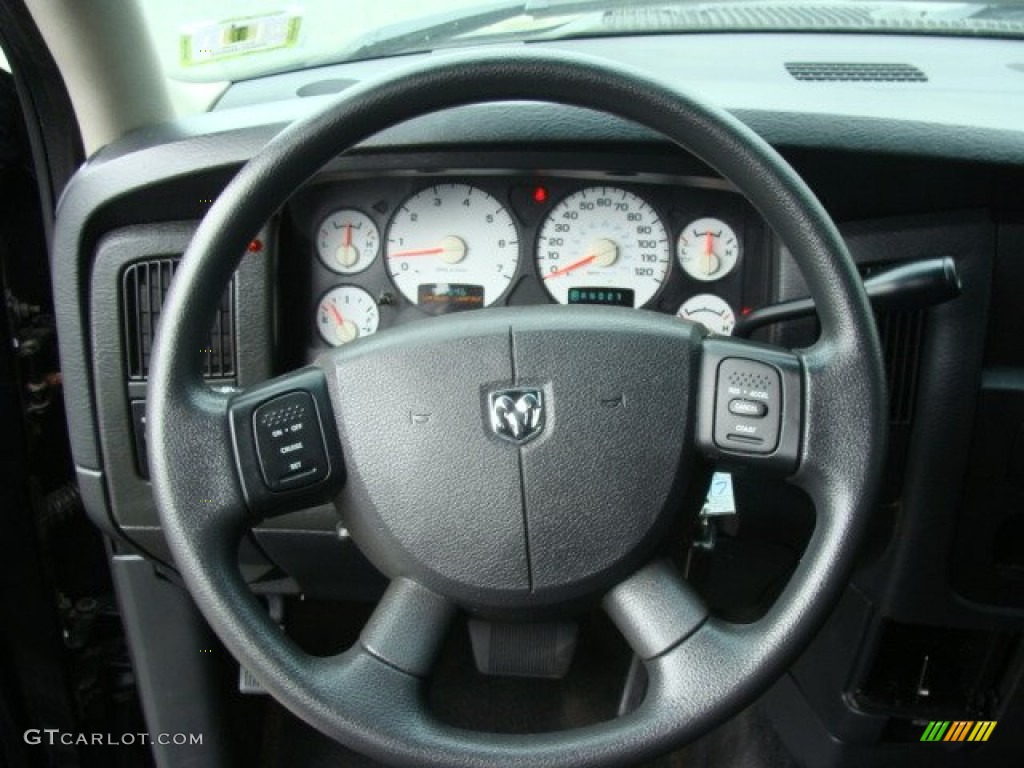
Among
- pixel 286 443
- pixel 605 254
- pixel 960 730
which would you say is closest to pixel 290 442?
pixel 286 443

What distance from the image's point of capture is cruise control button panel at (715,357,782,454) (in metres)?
1.04

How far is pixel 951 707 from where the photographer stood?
5.53 ft

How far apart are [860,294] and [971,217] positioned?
44 centimetres

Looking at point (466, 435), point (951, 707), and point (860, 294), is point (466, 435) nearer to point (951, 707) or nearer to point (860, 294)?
point (860, 294)

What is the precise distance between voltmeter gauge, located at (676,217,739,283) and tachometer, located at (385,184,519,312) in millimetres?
224

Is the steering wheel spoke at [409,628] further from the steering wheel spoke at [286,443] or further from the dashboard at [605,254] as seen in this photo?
the dashboard at [605,254]

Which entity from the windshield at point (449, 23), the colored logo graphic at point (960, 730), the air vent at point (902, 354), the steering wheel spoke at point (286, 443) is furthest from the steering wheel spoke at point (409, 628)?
the colored logo graphic at point (960, 730)

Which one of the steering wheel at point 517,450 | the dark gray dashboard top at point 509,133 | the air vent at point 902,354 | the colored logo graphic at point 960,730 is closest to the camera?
the steering wheel at point 517,450

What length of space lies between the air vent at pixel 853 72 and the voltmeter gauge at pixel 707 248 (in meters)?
0.29

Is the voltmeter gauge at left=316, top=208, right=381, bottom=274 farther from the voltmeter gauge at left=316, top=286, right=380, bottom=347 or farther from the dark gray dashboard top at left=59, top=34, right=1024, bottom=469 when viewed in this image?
the dark gray dashboard top at left=59, top=34, right=1024, bottom=469

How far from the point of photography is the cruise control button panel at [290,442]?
1.03 m

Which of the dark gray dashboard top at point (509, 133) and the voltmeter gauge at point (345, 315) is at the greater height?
the dark gray dashboard top at point (509, 133)

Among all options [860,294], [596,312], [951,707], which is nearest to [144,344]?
[596,312]

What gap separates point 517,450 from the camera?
105 cm
